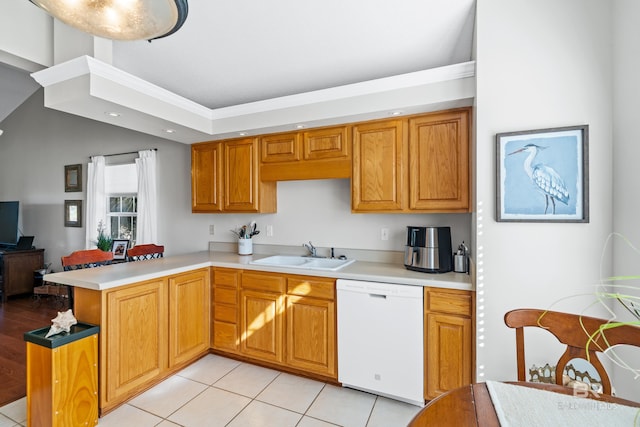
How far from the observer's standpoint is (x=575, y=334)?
1.22m

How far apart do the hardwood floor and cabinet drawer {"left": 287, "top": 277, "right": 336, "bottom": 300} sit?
2.17 meters

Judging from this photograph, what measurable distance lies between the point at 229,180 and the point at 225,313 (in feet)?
4.44

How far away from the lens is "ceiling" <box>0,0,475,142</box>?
6.05ft

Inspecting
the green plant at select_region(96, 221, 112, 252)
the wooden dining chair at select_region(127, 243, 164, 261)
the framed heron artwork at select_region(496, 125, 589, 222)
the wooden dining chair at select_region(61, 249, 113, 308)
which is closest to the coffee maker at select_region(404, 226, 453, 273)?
the framed heron artwork at select_region(496, 125, 589, 222)

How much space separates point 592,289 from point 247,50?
8.66 feet

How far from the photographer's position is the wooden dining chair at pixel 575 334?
112 centimetres

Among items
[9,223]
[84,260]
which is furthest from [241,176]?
[9,223]

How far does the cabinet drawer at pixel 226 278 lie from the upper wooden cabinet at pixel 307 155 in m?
0.98

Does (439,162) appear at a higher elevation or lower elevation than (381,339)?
higher

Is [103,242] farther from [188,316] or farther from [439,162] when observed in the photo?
[439,162]

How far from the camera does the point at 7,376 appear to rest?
2572mm

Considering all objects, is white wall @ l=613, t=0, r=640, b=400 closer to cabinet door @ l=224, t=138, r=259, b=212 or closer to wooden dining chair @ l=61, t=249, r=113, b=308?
cabinet door @ l=224, t=138, r=259, b=212

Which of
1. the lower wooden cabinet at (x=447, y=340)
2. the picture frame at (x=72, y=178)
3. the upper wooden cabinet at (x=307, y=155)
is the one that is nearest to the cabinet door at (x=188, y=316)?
the upper wooden cabinet at (x=307, y=155)

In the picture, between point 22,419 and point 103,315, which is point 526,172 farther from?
point 22,419
